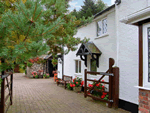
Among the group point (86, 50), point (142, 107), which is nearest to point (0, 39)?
point (142, 107)

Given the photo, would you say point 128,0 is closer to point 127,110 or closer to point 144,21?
point 144,21

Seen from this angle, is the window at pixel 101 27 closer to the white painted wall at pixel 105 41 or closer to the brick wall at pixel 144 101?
the white painted wall at pixel 105 41

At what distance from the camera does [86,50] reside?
8188 millimetres

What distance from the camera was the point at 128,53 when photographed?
572cm

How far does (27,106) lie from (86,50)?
4149 mm

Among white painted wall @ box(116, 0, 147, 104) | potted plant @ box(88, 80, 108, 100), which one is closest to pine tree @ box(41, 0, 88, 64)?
white painted wall @ box(116, 0, 147, 104)

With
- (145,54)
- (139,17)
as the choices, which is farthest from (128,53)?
(139,17)

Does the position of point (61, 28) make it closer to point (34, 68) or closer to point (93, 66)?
point (93, 66)

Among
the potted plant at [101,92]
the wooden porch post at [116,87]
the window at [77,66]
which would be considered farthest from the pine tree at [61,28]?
the window at [77,66]

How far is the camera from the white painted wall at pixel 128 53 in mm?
5395

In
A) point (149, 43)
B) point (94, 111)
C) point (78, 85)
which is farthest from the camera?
point (78, 85)

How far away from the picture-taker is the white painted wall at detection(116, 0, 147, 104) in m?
Result: 5.39

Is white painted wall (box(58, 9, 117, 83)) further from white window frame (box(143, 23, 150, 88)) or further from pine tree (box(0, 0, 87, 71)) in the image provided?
pine tree (box(0, 0, 87, 71))

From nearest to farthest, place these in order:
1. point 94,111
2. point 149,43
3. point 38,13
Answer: point 38,13 → point 149,43 → point 94,111
